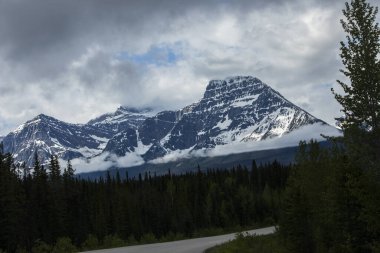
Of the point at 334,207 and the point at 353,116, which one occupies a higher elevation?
the point at 353,116

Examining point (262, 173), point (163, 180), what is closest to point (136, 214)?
point (163, 180)

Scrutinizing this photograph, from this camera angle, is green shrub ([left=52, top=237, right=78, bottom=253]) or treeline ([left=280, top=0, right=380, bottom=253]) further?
green shrub ([left=52, top=237, right=78, bottom=253])

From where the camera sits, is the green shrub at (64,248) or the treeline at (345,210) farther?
the green shrub at (64,248)

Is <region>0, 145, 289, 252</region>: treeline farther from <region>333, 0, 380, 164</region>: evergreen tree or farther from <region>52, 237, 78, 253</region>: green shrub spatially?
<region>333, 0, 380, 164</region>: evergreen tree

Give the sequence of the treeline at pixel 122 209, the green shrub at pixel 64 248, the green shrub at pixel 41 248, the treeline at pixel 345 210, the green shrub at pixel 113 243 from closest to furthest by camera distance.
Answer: the treeline at pixel 345 210
the green shrub at pixel 41 248
the green shrub at pixel 64 248
the green shrub at pixel 113 243
the treeline at pixel 122 209

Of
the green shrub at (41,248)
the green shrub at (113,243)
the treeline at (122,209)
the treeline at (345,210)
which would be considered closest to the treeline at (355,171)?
the treeline at (345,210)

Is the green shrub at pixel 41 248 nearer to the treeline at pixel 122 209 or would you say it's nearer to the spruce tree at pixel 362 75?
the spruce tree at pixel 362 75

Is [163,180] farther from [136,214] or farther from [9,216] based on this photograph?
[9,216]

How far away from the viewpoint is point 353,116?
74.2 ft

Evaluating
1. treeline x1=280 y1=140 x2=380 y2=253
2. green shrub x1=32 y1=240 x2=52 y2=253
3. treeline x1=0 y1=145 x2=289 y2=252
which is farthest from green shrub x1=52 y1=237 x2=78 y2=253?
treeline x1=0 y1=145 x2=289 y2=252

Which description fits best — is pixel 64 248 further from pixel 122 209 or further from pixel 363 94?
pixel 122 209

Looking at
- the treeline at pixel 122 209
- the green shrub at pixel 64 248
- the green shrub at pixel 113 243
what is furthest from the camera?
the treeline at pixel 122 209

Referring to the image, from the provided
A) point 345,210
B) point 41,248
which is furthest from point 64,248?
point 345,210

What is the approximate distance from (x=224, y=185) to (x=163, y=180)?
38.2 metres
